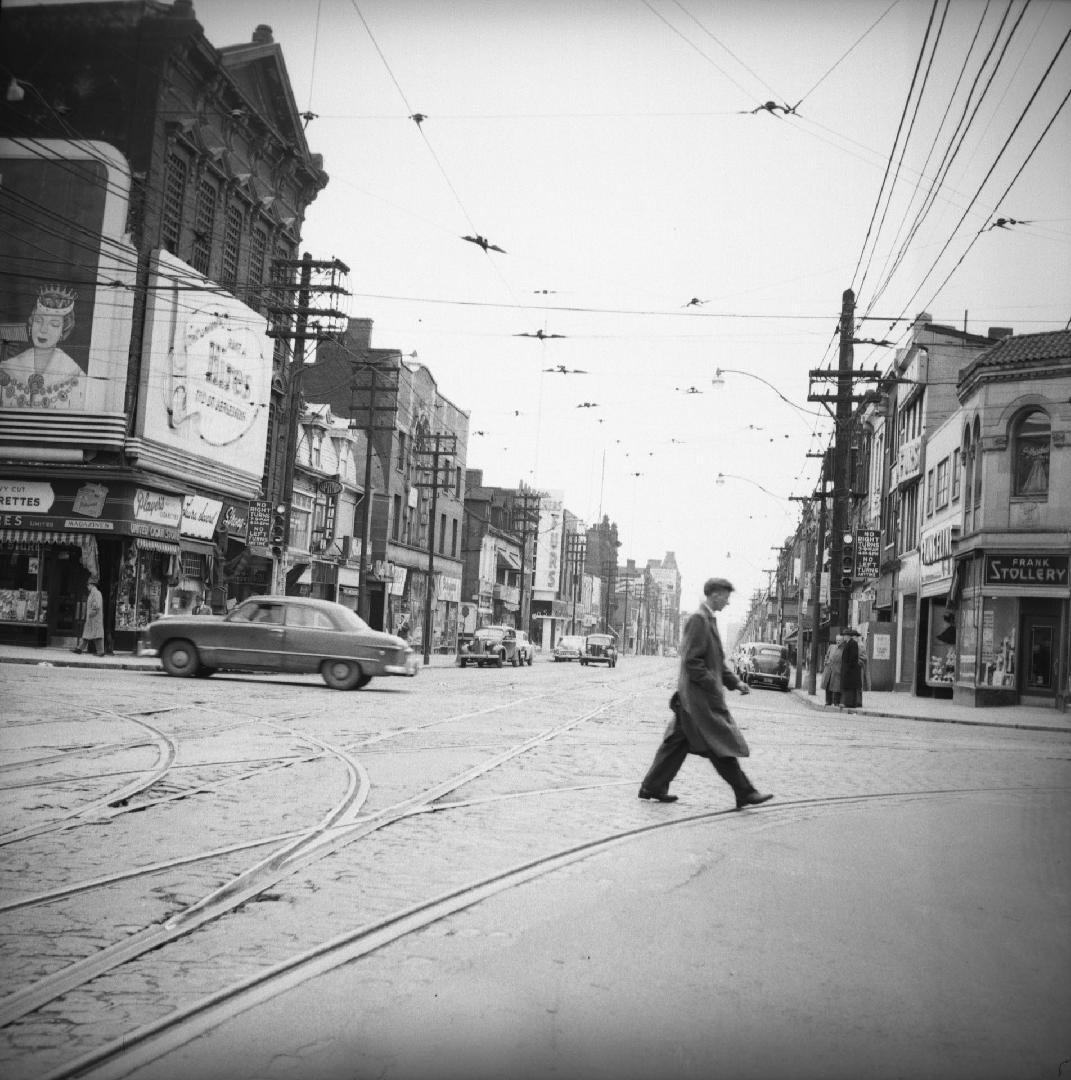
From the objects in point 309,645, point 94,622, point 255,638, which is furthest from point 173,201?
point 309,645

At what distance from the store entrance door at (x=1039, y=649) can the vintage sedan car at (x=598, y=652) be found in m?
32.0

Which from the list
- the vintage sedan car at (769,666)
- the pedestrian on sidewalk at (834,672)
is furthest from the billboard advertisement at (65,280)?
the vintage sedan car at (769,666)

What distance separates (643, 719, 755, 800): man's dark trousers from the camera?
9203 mm

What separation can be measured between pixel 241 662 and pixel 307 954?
718 inches

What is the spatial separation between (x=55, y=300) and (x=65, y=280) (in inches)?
24.7

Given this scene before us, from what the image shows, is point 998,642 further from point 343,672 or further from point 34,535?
point 34,535

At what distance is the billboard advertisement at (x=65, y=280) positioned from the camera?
27.7 m

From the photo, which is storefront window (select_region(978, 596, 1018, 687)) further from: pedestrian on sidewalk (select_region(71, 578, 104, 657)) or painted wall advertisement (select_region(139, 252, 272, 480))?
pedestrian on sidewalk (select_region(71, 578, 104, 657))

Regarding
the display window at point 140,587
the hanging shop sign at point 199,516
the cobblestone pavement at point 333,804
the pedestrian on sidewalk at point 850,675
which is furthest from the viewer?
the hanging shop sign at point 199,516

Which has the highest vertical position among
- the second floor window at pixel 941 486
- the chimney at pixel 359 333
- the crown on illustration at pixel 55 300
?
the chimney at pixel 359 333

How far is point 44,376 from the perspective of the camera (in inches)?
1170

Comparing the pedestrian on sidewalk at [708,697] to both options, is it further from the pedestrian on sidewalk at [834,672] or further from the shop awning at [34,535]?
the shop awning at [34,535]

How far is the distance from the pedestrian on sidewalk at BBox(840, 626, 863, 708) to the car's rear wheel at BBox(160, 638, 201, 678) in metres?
15.0

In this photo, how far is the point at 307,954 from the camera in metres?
4.98
